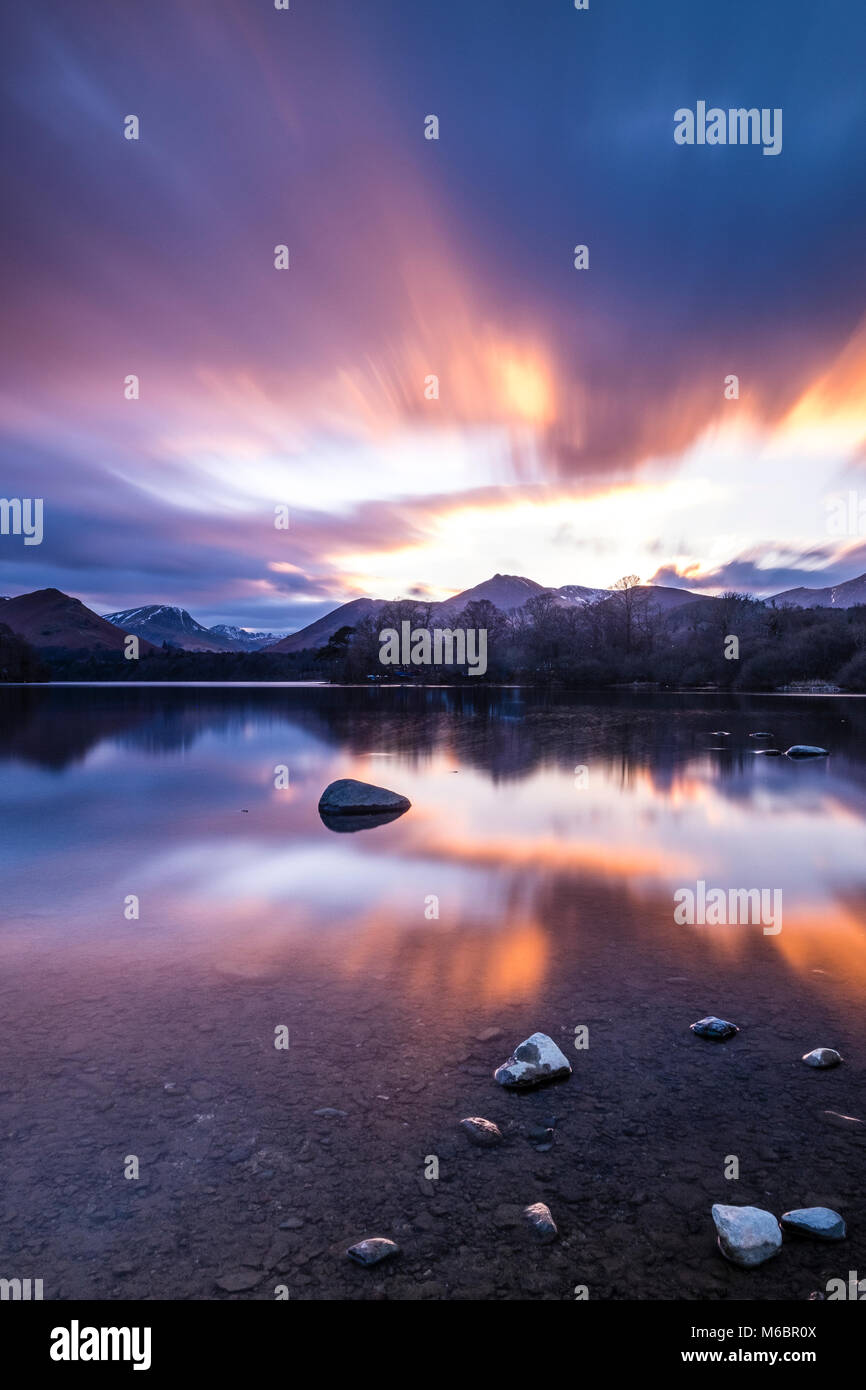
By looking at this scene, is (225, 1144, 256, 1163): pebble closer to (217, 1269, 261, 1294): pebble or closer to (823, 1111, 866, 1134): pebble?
(217, 1269, 261, 1294): pebble

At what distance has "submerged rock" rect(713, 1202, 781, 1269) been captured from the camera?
11.3 feet

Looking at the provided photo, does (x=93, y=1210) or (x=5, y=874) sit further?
(x=5, y=874)

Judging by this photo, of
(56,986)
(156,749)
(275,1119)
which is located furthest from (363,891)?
(156,749)

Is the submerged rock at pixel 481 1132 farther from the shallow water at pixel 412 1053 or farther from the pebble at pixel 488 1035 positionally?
the pebble at pixel 488 1035

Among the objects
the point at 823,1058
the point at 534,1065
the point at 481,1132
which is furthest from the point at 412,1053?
the point at 823,1058

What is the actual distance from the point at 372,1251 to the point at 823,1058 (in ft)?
13.3

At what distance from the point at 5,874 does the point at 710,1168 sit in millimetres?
11500

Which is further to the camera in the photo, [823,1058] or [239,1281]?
[823,1058]

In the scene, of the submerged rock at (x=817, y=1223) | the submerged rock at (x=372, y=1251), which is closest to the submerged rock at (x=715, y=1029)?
the submerged rock at (x=817, y=1223)

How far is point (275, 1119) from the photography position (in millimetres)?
4645

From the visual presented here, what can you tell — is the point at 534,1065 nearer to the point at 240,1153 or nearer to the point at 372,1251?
the point at 372,1251

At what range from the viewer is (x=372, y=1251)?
343cm

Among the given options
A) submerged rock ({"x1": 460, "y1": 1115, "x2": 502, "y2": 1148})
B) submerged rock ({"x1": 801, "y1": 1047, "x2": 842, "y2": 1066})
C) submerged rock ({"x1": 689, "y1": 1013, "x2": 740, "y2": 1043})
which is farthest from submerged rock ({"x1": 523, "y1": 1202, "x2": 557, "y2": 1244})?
submerged rock ({"x1": 801, "y1": 1047, "x2": 842, "y2": 1066})
